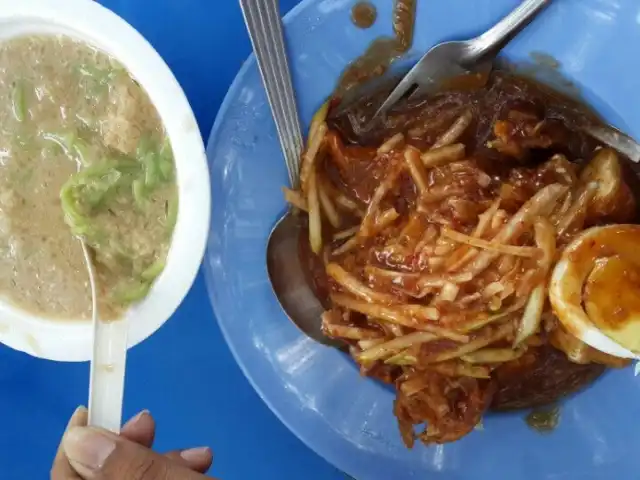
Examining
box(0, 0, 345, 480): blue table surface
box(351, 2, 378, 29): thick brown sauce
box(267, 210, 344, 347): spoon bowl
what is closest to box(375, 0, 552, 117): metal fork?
box(351, 2, 378, 29): thick brown sauce

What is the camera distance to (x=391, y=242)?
1.21 metres

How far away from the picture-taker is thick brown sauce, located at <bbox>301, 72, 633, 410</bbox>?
1218 mm

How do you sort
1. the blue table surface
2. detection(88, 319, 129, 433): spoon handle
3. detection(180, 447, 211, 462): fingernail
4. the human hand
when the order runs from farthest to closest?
the blue table surface
detection(180, 447, 211, 462): fingernail
detection(88, 319, 129, 433): spoon handle
the human hand

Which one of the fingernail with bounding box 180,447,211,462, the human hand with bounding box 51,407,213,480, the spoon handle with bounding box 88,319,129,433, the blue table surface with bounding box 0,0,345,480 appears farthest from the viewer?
the blue table surface with bounding box 0,0,345,480

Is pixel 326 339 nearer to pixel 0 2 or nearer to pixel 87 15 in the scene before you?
pixel 87 15

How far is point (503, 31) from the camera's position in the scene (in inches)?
43.7

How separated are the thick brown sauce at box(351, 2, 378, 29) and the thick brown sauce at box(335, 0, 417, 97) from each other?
0.03 metres

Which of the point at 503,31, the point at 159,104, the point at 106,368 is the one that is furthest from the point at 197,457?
Result: the point at 503,31

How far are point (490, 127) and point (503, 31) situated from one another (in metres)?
0.19

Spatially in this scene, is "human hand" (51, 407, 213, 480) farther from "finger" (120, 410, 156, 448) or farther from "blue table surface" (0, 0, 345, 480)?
"blue table surface" (0, 0, 345, 480)

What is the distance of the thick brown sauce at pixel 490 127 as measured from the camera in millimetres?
1218

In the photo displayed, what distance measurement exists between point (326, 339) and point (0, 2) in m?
0.80

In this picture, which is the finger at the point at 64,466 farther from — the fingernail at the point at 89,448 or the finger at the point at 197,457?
the finger at the point at 197,457

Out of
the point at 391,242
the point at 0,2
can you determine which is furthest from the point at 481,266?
the point at 0,2
